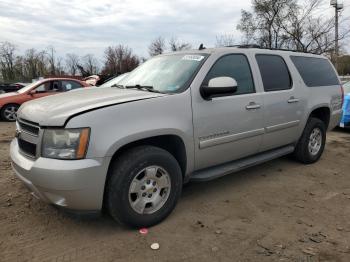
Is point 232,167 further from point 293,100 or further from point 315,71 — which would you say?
point 315,71

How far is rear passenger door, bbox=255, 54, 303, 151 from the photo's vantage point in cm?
461

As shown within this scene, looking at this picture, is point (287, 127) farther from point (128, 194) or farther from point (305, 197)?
point (128, 194)

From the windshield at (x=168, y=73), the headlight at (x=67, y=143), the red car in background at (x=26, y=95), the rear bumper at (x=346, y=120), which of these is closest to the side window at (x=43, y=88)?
the red car in background at (x=26, y=95)

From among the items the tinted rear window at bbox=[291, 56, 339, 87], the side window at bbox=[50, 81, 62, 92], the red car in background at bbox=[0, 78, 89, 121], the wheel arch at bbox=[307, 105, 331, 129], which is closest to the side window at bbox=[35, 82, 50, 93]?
the red car in background at bbox=[0, 78, 89, 121]

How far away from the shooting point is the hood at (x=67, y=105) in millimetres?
3066

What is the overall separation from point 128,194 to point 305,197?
7.74 feet

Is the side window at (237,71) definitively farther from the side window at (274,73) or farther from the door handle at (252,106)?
the side window at (274,73)

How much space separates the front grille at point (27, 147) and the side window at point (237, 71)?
198cm

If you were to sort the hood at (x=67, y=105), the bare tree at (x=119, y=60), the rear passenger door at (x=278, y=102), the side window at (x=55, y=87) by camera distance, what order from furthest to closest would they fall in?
the bare tree at (x=119, y=60) < the side window at (x=55, y=87) < the rear passenger door at (x=278, y=102) < the hood at (x=67, y=105)

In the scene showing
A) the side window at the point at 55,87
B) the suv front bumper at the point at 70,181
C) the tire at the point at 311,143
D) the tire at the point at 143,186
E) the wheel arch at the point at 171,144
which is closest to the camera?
the suv front bumper at the point at 70,181

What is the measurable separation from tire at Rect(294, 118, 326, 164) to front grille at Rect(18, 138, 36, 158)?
4005 millimetres

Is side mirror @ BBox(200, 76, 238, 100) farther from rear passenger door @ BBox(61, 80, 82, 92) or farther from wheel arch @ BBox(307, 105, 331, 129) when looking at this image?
rear passenger door @ BBox(61, 80, 82, 92)

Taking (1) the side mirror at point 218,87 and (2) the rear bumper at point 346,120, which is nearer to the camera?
(1) the side mirror at point 218,87

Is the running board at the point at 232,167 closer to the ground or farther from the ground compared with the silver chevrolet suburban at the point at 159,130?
closer to the ground
